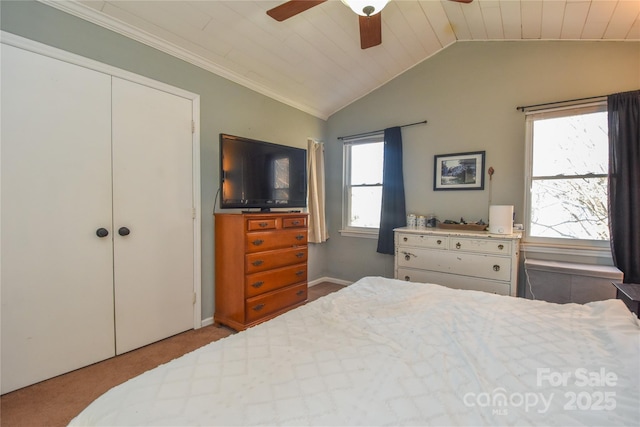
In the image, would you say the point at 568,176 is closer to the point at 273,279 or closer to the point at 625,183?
the point at 625,183

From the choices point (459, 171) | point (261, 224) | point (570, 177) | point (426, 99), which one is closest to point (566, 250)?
point (570, 177)

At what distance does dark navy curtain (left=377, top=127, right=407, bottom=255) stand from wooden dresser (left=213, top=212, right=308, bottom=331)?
4.04 feet

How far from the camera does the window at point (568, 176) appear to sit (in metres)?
2.53

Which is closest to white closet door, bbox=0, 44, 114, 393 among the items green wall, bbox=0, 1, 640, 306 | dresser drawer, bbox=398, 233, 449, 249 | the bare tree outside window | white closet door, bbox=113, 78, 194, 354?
white closet door, bbox=113, 78, 194, 354

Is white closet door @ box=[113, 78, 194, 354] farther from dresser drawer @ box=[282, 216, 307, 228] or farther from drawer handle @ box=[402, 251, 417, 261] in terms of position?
drawer handle @ box=[402, 251, 417, 261]

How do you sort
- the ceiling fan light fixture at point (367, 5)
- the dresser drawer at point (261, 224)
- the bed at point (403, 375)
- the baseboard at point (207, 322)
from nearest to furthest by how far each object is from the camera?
the bed at point (403, 375), the ceiling fan light fixture at point (367, 5), the dresser drawer at point (261, 224), the baseboard at point (207, 322)

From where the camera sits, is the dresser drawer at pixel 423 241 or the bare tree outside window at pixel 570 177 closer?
the bare tree outside window at pixel 570 177

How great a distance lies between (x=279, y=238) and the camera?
9.07 ft

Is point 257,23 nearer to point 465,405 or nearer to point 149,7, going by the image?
point 149,7

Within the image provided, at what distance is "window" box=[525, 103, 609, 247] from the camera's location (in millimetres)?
2531

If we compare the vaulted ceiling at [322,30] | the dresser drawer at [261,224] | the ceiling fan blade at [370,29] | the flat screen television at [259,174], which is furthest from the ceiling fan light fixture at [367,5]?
the dresser drawer at [261,224]

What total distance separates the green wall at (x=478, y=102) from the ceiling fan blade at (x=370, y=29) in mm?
1585

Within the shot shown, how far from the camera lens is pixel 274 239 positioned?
2.71 meters

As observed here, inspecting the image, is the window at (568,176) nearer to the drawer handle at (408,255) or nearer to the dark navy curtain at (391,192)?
the drawer handle at (408,255)
